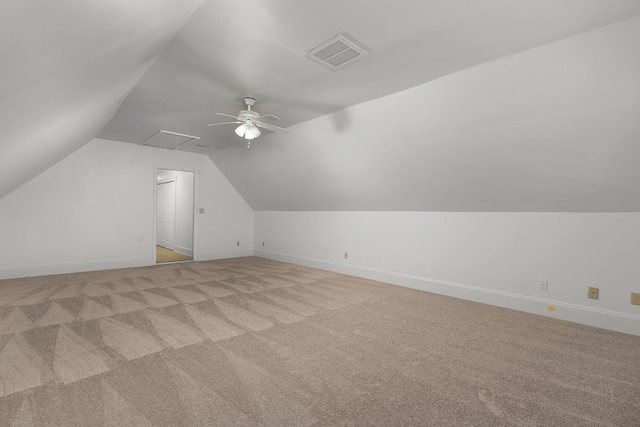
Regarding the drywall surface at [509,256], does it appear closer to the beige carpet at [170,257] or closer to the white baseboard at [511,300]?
the white baseboard at [511,300]

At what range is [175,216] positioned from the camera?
896cm

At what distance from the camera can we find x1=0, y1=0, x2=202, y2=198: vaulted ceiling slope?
1360 millimetres

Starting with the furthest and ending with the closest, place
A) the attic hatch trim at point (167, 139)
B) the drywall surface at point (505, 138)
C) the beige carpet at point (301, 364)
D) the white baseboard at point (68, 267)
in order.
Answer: the attic hatch trim at point (167, 139)
the white baseboard at point (68, 267)
the drywall surface at point (505, 138)
the beige carpet at point (301, 364)

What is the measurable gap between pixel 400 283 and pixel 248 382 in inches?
136

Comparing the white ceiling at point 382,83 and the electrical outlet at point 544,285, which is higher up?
the white ceiling at point 382,83

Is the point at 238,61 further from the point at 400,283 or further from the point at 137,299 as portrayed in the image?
the point at 400,283

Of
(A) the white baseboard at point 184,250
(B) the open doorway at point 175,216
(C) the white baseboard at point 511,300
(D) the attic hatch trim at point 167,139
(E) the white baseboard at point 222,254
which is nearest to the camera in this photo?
(C) the white baseboard at point 511,300

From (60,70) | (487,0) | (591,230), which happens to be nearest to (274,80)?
(60,70)

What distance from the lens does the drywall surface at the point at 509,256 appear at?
315 centimetres

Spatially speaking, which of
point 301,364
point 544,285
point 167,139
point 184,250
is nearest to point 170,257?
point 184,250

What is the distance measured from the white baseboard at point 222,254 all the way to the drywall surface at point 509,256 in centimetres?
304

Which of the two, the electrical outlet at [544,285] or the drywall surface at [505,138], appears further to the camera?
the electrical outlet at [544,285]

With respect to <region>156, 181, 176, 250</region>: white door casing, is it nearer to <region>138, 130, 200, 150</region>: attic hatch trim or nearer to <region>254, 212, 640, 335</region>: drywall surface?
<region>138, 130, 200, 150</region>: attic hatch trim

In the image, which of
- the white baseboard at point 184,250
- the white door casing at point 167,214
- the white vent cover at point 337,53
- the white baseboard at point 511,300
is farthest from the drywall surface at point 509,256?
the white door casing at point 167,214
